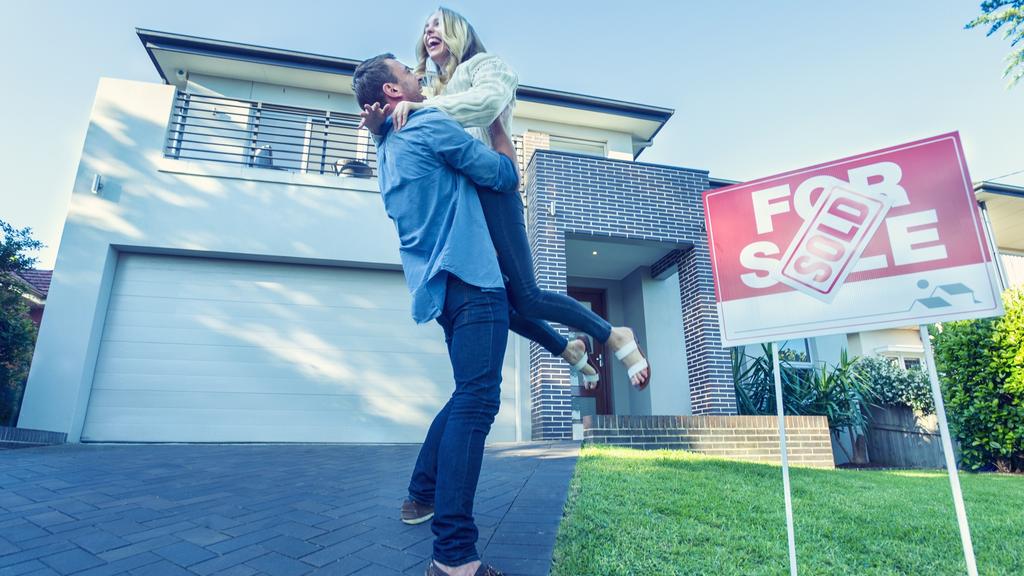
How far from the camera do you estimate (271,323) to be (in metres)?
7.15

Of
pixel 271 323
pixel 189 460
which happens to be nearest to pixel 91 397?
pixel 271 323

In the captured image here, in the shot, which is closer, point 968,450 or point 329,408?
point 968,450

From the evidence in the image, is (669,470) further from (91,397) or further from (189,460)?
(91,397)

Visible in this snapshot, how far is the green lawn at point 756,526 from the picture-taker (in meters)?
1.73

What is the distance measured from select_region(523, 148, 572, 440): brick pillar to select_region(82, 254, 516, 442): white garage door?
72 cm

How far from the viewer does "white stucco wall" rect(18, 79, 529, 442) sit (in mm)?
6445

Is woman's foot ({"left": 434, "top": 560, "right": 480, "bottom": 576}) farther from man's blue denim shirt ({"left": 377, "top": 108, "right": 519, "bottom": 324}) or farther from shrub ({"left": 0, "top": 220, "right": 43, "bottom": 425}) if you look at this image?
shrub ({"left": 0, "top": 220, "right": 43, "bottom": 425})

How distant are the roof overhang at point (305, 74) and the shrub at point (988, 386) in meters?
6.20

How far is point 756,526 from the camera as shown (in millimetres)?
2176

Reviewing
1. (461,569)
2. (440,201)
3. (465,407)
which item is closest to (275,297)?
(440,201)

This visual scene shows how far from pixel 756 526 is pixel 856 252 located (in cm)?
122

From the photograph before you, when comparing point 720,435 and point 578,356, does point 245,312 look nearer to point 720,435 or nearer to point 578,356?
point 578,356

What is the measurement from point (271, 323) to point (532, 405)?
3.92 metres

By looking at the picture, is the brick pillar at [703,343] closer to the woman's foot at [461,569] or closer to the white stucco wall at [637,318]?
the white stucco wall at [637,318]
